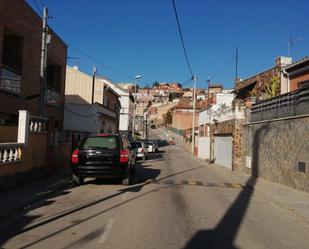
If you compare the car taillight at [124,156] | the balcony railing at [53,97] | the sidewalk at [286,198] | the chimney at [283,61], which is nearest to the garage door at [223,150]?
the chimney at [283,61]

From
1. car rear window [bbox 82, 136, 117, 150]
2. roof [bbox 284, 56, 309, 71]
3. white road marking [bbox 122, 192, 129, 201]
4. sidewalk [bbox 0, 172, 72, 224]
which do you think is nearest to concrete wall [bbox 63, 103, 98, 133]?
roof [bbox 284, 56, 309, 71]

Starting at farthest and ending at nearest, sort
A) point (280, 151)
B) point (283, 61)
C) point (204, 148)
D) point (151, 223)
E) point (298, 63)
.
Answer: point (204, 148)
point (283, 61)
point (298, 63)
point (280, 151)
point (151, 223)

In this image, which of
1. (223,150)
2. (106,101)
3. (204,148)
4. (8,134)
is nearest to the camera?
(8,134)

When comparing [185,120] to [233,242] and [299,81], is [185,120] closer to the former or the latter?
[299,81]

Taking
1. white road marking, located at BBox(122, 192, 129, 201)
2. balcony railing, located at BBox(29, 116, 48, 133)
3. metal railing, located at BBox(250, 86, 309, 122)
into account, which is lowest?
white road marking, located at BBox(122, 192, 129, 201)

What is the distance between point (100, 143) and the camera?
1570 centimetres

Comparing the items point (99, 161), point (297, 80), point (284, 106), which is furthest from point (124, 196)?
point (297, 80)

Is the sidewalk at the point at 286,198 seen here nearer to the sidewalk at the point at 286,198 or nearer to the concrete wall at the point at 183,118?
the sidewalk at the point at 286,198

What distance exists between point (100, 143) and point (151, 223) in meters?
7.04

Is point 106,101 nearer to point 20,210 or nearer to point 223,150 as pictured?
point 223,150

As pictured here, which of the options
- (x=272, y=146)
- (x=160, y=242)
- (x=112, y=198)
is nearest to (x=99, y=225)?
(x=160, y=242)

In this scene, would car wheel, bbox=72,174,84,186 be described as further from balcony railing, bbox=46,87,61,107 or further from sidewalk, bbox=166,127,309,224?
balcony railing, bbox=46,87,61,107

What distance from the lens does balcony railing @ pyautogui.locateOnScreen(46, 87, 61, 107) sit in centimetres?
2456

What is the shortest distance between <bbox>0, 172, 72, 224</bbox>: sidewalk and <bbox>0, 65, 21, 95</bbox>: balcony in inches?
161
